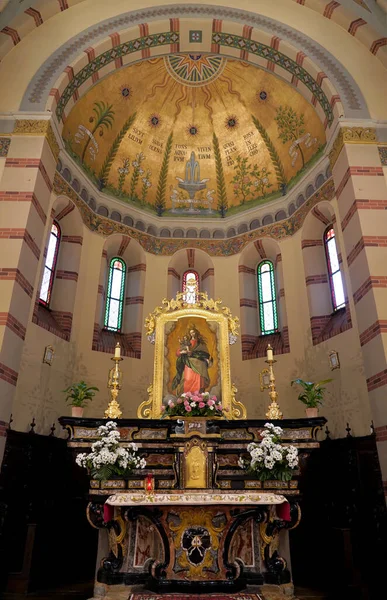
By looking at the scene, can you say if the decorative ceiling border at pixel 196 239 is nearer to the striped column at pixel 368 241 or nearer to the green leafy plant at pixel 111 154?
the green leafy plant at pixel 111 154

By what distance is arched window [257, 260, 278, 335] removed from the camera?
39.7 feet

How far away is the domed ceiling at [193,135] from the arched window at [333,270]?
2.06 m

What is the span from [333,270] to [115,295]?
594 centimetres

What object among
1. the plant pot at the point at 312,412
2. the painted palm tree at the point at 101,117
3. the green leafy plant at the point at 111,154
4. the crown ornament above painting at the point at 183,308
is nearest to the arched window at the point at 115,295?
the green leafy plant at the point at 111,154

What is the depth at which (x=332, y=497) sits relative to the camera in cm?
830

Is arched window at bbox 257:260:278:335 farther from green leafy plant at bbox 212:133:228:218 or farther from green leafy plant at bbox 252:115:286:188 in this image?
green leafy plant at bbox 252:115:286:188

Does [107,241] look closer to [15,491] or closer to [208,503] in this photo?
[15,491]

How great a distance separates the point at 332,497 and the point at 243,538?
9.72 feet

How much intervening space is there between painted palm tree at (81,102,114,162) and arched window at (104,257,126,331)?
309 centimetres

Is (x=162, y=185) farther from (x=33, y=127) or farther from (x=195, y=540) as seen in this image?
(x=195, y=540)

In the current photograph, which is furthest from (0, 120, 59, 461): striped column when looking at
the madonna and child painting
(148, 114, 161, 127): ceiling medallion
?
(148, 114, 161, 127): ceiling medallion

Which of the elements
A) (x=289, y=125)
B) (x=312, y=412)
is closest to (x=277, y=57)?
(x=289, y=125)

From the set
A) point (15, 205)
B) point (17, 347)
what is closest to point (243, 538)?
point (17, 347)

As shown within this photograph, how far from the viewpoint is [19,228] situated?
8.31 metres
